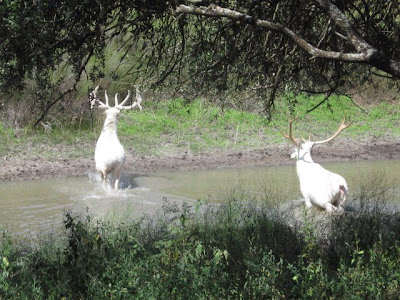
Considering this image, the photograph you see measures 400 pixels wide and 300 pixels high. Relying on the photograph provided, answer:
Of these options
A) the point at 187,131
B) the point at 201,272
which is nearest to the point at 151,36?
the point at 201,272

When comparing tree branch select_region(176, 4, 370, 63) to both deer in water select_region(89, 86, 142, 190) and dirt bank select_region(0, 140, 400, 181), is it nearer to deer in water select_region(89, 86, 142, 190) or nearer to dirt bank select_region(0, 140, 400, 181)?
deer in water select_region(89, 86, 142, 190)

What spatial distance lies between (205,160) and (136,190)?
14.1ft

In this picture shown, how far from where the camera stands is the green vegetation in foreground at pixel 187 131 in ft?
62.8

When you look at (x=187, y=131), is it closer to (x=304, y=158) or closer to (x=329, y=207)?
(x=304, y=158)

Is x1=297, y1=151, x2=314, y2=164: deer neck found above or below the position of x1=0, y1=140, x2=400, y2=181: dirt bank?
above

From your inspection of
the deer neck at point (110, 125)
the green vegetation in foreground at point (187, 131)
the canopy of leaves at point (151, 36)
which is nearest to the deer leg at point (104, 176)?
the deer neck at point (110, 125)

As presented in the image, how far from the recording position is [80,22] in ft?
21.2

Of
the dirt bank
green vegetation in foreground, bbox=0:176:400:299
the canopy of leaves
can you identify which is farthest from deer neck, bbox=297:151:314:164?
the dirt bank

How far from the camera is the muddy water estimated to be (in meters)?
12.8

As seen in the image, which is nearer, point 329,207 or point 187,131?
point 329,207

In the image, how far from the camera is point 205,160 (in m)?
19.2

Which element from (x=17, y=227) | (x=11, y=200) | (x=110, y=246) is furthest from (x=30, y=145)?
(x=110, y=246)

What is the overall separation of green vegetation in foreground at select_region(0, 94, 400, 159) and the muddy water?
1.96 m

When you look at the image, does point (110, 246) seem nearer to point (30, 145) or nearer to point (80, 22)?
point (80, 22)
